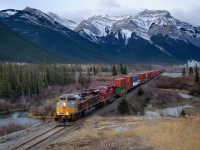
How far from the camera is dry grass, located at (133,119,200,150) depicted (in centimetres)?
2160

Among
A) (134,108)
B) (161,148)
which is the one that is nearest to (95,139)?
(161,148)

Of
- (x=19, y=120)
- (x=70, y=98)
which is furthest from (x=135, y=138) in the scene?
(x=19, y=120)

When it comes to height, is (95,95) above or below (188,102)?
above

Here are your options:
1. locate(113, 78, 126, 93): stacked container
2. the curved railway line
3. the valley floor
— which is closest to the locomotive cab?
the curved railway line

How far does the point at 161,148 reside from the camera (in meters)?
21.9

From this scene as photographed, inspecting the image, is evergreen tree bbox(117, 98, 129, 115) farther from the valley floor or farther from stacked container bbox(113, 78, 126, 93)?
the valley floor

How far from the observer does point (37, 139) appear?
102ft

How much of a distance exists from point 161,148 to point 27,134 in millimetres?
17028

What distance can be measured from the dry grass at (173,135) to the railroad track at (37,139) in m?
8.57

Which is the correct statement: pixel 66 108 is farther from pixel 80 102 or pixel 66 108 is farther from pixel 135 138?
pixel 135 138

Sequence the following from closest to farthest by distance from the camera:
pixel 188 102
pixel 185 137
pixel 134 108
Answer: pixel 185 137, pixel 134 108, pixel 188 102

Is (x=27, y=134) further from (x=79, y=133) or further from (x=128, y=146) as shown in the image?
(x=128, y=146)

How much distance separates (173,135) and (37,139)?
1276 centimetres

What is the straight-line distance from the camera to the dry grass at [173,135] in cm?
2160
